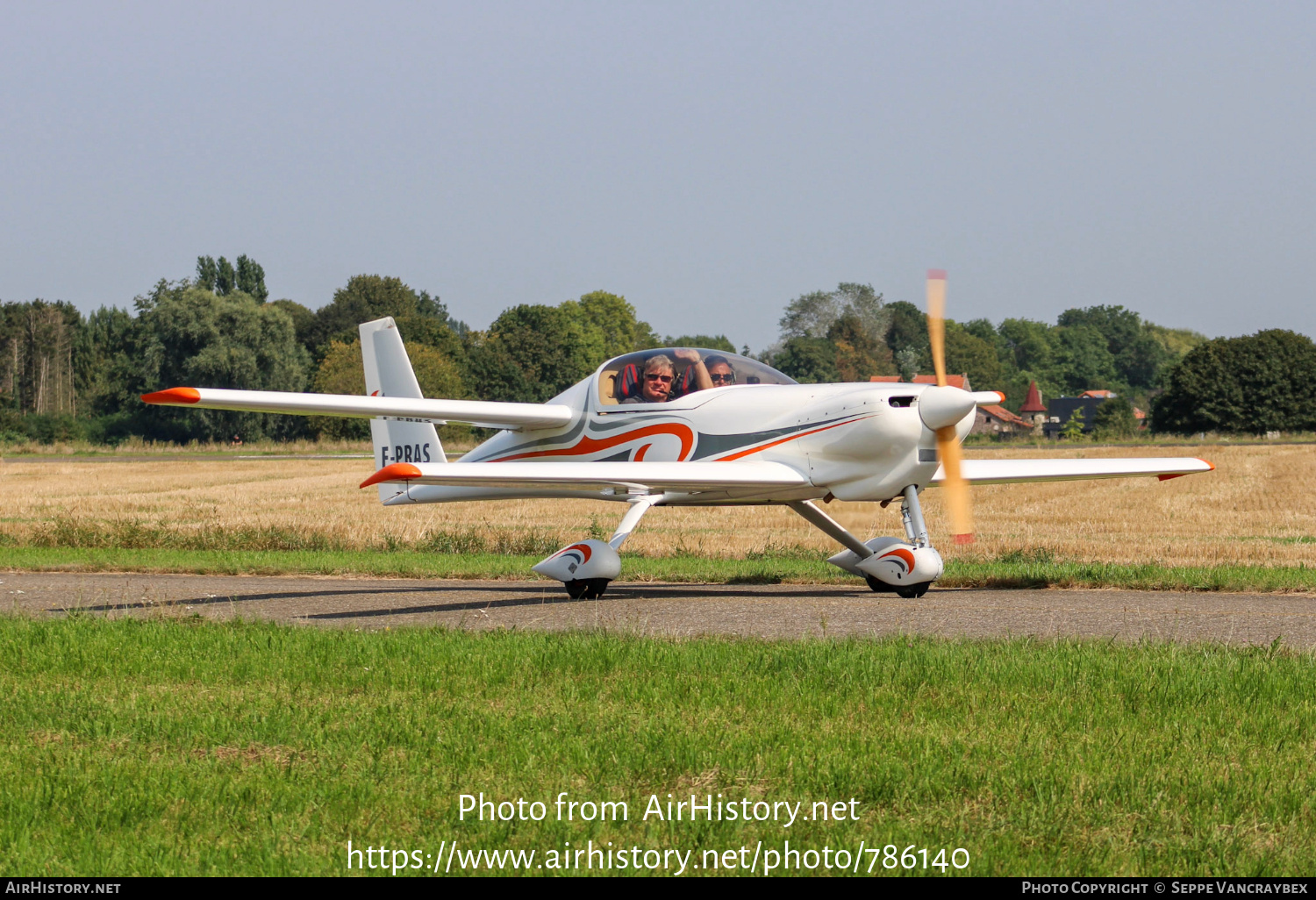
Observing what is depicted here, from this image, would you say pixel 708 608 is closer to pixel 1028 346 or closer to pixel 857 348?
pixel 857 348

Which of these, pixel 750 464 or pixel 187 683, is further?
pixel 750 464

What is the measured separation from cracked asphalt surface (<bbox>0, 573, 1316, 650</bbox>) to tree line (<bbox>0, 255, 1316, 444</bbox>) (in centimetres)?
4888

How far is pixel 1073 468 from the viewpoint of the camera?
14.7 m

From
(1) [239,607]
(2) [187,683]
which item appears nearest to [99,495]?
(1) [239,607]

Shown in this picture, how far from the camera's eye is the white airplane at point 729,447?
12.2 metres

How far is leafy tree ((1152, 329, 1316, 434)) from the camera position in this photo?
80.9 m

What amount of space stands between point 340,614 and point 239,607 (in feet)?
3.69

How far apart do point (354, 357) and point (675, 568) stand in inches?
2762

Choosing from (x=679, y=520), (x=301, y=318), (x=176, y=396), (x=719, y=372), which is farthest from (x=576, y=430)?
(x=301, y=318)

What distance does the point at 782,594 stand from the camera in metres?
13.3

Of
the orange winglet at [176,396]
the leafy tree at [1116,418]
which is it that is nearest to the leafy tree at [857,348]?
the leafy tree at [1116,418]

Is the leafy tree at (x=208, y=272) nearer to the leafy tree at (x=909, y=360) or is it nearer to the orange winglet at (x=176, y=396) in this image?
the leafy tree at (x=909, y=360)

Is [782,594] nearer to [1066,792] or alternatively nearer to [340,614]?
[340,614]

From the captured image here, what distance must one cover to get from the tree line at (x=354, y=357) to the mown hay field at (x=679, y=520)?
3049cm
